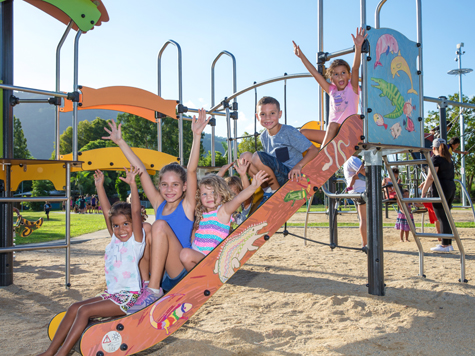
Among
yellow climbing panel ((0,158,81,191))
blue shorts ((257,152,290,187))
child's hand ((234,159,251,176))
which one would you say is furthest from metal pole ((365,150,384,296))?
yellow climbing panel ((0,158,81,191))

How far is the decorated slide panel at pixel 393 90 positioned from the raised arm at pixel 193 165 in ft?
4.70

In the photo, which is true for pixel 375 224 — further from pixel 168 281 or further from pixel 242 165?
pixel 168 281

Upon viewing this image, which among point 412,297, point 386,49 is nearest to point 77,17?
point 386,49

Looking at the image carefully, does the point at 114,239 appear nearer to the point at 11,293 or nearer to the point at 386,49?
the point at 11,293

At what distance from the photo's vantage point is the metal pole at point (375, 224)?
327 cm

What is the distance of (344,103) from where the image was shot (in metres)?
3.45

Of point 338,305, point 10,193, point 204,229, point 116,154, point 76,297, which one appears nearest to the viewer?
point 204,229

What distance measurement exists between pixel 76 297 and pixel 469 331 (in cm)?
337

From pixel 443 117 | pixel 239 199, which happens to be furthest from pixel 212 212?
pixel 443 117

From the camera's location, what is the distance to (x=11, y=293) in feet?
12.5

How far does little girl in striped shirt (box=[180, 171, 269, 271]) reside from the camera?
8.82 feet

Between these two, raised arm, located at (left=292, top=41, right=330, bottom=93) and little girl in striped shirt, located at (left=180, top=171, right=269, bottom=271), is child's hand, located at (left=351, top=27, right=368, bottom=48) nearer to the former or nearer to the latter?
raised arm, located at (left=292, top=41, right=330, bottom=93)

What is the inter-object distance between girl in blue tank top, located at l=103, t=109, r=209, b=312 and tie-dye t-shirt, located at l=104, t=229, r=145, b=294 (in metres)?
0.09

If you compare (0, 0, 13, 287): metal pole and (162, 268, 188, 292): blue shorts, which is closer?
(162, 268, 188, 292): blue shorts
